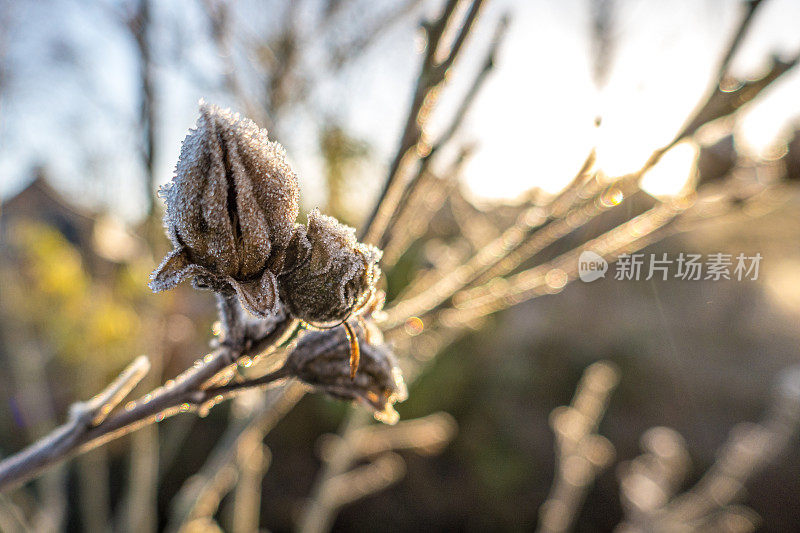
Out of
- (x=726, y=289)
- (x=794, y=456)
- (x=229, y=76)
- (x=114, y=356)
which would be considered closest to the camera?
(x=229, y=76)

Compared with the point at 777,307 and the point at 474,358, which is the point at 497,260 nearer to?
the point at 474,358

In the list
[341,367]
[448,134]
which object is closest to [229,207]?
[341,367]

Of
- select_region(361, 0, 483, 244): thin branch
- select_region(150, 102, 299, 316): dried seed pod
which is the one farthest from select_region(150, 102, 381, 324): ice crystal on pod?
select_region(361, 0, 483, 244): thin branch

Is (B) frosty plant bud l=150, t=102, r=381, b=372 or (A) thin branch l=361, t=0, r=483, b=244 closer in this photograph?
(B) frosty plant bud l=150, t=102, r=381, b=372

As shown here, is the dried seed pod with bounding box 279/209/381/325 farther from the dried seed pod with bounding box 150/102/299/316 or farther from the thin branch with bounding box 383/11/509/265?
the thin branch with bounding box 383/11/509/265

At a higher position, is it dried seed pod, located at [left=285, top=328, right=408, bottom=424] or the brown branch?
dried seed pod, located at [left=285, top=328, right=408, bottom=424]

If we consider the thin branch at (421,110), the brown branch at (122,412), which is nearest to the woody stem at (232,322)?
the brown branch at (122,412)

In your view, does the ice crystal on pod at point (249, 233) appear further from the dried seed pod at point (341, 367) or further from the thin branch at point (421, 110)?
the thin branch at point (421, 110)

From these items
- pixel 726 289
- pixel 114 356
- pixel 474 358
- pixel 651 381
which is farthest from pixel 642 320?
pixel 114 356
